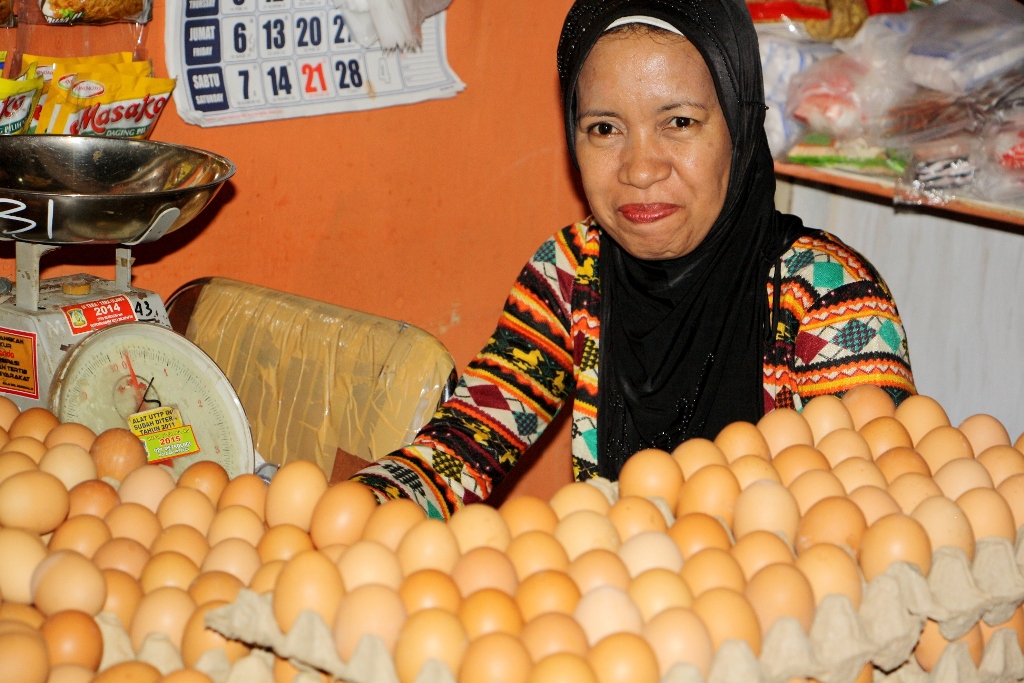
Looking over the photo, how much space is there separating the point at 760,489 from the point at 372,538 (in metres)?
0.39

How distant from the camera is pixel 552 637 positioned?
0.83 meters

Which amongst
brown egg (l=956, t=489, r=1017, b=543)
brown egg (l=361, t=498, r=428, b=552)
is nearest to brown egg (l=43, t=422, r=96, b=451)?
brown egg (l=361, t=498, r=428, b=552)

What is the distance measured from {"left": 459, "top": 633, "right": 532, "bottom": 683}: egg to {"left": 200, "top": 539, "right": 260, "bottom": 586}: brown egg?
273mm

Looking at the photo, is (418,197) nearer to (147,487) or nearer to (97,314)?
(97,314)

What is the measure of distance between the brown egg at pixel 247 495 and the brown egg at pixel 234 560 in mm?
111

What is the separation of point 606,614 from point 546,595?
0.06 m

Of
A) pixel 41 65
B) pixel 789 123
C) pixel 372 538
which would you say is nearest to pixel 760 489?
pixel 372 538

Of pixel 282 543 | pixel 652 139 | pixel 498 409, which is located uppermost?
pixel 652 139

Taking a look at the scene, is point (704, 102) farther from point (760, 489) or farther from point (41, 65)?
point (41, 65)

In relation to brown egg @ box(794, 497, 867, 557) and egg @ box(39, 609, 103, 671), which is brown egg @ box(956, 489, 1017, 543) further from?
egg @ box(39, 609, 103, 671)

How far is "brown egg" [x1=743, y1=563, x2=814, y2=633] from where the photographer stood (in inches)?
34.1

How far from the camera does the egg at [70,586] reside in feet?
3.08

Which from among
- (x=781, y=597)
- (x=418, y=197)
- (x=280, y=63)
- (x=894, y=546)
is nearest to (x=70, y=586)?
(x=781, y=597)

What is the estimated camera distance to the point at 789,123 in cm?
231
